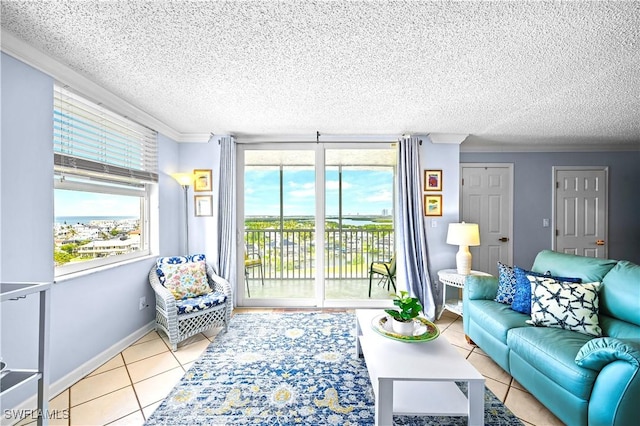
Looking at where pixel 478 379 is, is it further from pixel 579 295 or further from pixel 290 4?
pixel 290 4

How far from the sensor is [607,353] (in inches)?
55.8

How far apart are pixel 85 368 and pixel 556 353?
3.43 m

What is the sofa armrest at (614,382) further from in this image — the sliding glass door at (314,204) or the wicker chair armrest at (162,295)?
the wicker chair armrest at (162,295)

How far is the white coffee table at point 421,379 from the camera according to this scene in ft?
4.80

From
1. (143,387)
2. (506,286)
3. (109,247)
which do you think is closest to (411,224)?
(506,286)

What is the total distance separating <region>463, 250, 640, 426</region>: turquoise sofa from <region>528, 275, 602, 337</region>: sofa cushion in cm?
6

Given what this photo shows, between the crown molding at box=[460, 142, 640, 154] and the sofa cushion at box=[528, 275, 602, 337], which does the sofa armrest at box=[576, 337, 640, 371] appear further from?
the crown molding at box=[460, 142, 640, 154]

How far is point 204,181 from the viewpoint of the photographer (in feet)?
12.0

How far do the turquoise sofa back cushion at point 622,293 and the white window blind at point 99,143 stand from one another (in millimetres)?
4182

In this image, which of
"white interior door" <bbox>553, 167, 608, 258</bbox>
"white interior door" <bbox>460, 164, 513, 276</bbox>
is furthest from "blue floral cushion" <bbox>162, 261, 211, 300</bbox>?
"white interior door" <bbox>553, 167, 608, 258</bbox>

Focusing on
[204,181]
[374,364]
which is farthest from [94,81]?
[374,364]

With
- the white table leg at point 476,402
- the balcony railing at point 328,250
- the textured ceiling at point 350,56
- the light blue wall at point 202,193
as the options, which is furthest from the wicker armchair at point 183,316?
the white table leg at point 476,402

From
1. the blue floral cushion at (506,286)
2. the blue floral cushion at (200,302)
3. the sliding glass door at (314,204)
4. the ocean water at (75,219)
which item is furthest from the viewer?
the sliding glass door at (314,204)

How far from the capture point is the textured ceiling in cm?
143
